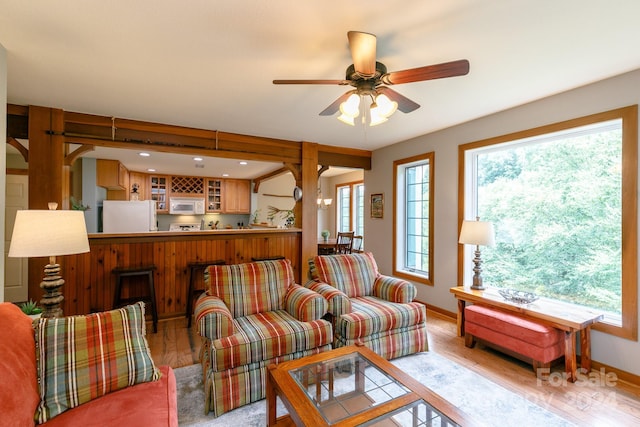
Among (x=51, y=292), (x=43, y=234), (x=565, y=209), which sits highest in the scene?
(x=565, y=209)

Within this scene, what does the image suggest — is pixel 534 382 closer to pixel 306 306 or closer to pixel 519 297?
pixel 519 297

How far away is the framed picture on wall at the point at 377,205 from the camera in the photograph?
482 centimetres

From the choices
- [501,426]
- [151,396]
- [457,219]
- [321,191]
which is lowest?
[501,426]

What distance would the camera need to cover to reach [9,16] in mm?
1592

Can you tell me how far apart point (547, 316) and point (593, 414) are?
0.65 meters

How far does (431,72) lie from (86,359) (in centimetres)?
225

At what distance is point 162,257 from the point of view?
142 inches

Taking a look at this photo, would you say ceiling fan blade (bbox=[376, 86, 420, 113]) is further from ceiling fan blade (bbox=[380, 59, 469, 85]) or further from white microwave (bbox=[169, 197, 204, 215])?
white microwave (bbox=[169, 197, 204, 215])

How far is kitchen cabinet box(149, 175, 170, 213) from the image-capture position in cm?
681

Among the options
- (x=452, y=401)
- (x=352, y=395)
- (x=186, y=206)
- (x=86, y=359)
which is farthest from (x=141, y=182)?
(x=452, y=401)

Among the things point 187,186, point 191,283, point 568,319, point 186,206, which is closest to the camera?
point 568,319

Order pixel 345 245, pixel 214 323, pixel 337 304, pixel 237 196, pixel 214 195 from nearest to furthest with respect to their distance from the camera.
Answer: pixel 214 323, pixel 337 304, pixel 345 245, pixel 214 195, pixel 237 196

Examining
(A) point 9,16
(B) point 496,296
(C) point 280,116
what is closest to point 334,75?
(C) point 280,116

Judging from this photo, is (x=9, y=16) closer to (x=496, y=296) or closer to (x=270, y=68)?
(x=270, y=68)
